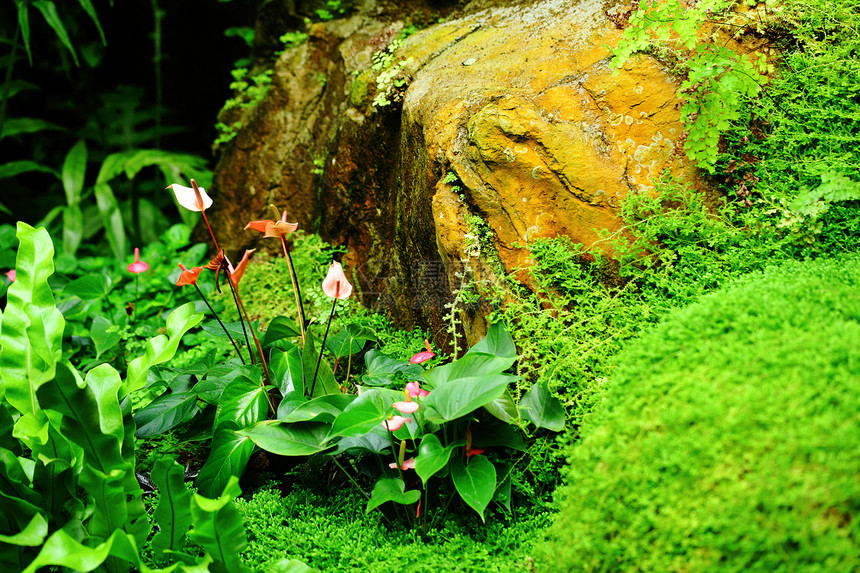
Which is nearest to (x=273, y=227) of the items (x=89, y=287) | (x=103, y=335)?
(x=103, y=335)

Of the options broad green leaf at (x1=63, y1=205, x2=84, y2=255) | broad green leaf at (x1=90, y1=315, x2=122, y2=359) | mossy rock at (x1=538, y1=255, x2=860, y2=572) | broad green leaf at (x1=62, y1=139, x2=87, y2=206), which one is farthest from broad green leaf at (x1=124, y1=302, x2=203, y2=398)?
broad green leaf at (x1=62, y1=139, x2=87, y2=206)

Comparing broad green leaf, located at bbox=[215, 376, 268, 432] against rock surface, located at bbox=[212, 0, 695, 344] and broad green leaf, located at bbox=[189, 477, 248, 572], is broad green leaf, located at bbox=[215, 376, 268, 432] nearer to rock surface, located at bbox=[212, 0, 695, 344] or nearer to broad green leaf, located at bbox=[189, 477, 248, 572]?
broad green leaf, located at bbox=[189, 477, 248, 572]

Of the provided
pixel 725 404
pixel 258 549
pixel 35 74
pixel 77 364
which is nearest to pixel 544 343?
pixel 725 404

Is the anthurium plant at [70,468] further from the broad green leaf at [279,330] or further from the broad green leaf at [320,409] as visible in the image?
the broad green leaf at [279,330]

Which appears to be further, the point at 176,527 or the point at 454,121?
the point at 454,121

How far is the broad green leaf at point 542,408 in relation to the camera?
1.81 meters

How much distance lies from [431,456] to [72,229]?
385 centimetres

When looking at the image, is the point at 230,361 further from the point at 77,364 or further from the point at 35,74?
the point at 35,74

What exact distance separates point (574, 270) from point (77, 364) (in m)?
2.59

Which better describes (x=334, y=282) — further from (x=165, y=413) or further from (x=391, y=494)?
(x=165, y=413)

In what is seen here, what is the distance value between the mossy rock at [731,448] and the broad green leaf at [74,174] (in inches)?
176

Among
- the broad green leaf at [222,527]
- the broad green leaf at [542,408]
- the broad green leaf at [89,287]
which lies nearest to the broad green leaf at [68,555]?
the broad green leaf at [222,527]

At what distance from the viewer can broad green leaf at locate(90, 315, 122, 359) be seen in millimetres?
2834

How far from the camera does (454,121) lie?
2350mm
